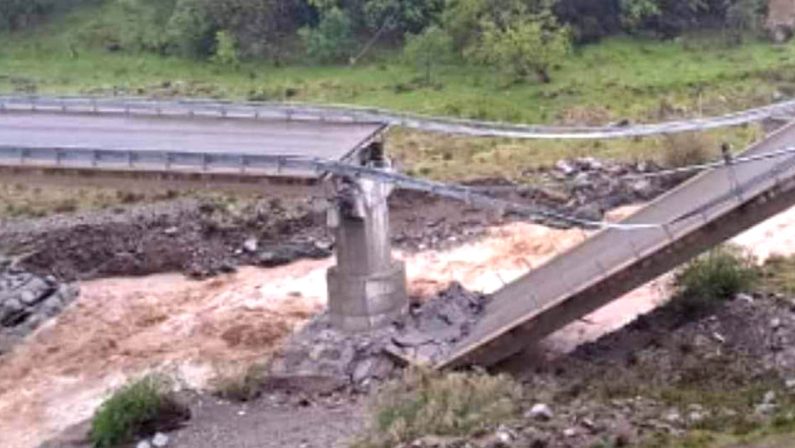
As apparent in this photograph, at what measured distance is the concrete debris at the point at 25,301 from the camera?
51250mm

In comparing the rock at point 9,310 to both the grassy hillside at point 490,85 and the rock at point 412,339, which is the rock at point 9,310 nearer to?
the rock at point 412,339

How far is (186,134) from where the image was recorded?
5125 centimetres

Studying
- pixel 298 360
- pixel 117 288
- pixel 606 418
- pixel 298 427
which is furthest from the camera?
pixel 117 288

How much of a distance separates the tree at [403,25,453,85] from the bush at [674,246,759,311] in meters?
30.9

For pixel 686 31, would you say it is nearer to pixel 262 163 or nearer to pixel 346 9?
pixel 346 9

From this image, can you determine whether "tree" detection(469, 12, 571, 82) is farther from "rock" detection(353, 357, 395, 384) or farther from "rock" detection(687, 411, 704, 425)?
"rock" detection(687, 411, 704, 425)

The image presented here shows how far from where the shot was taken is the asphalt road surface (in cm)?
4859

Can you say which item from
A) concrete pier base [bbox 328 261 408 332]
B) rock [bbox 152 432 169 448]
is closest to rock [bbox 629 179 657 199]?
concrete pier base [bbox 328 261 408 332]

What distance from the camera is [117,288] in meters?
54.5

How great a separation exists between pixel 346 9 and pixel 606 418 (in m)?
48.0

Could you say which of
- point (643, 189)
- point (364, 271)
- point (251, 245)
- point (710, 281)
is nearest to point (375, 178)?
point (364, 271)

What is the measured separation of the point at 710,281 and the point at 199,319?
53.8ft

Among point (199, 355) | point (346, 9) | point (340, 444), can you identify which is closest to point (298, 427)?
point (340, 444)

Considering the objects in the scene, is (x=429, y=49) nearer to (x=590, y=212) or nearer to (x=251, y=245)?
(x=590, y=212)
